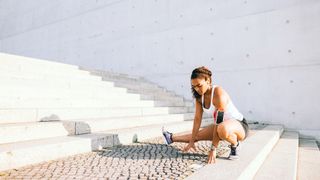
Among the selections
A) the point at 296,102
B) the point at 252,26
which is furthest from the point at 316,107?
the point at 252,26

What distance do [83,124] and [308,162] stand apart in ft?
10.7

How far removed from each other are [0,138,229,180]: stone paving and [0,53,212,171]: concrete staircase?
5.8 inches

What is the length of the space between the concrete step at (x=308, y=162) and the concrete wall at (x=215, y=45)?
5.15 ft

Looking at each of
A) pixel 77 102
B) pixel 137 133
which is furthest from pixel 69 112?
pixel 137 133

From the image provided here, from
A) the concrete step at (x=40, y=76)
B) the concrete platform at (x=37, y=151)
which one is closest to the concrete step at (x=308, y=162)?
the concrete platform at (x=37, y=151)

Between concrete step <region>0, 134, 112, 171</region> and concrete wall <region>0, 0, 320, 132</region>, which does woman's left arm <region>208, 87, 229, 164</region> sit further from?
concrete wall <region>0, 0, 320, 132</region>

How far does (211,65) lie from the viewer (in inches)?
302

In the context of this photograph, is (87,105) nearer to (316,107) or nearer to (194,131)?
(194,131)

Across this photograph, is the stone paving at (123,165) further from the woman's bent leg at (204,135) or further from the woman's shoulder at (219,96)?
the woman's shoulder at (219,96)

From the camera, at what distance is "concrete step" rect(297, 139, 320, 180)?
3238mm


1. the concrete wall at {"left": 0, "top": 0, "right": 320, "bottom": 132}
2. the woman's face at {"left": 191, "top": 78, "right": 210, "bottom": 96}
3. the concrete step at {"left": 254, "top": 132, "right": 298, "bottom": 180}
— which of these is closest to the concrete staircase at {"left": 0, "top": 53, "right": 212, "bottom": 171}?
the woman's face at {"left": 191, "top": 78, "right": 210, "bottom": 96}

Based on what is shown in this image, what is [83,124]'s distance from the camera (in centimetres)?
364

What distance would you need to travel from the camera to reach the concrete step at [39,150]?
2.29 m

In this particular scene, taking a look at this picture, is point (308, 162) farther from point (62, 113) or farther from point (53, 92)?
point (53, 92)
